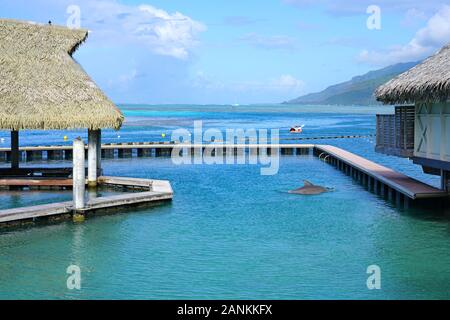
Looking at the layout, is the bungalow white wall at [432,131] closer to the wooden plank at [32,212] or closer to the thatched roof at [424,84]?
the thatched roof at [424,84]

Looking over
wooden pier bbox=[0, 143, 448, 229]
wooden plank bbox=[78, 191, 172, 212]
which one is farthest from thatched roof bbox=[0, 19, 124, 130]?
wooden pier bbox=[0, 143, 448, 229]

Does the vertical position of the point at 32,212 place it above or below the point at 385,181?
below

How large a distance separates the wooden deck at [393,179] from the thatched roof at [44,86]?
7293 millimetres

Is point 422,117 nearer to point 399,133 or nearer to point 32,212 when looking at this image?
point 399,133

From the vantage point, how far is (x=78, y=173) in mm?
13227

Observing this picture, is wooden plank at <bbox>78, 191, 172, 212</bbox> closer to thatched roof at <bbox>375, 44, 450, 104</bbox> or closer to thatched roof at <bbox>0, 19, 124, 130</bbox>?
thatched roof at <bbox>0, 19, 124, 130</bbox>

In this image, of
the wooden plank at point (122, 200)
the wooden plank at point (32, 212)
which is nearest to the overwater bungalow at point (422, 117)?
the wooden plank at point (122, 200)

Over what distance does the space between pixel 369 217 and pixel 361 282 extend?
523 cm

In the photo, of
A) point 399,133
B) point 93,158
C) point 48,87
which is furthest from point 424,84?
point 93,158

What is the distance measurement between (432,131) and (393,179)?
3.12m

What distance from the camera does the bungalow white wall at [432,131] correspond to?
537 inches
